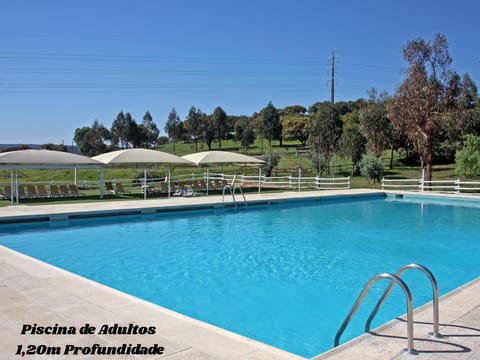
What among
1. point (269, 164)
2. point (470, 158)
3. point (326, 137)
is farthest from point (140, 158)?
point (326, 137)

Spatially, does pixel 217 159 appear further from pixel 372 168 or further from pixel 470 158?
pixel 470 158

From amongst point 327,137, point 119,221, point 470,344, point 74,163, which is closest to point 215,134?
point 327,137

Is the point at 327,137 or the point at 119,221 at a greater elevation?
the point at 327,137

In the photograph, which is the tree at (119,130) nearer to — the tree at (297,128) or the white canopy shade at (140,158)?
the tree at (297,128)

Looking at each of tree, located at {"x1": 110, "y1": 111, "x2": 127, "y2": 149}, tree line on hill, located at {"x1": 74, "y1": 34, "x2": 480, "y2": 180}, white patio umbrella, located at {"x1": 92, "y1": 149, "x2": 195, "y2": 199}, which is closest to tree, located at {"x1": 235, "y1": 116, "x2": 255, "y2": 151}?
tree line on hill, located at {"x1": 74, "y1": 34, "x2": 480, "y2": 180}

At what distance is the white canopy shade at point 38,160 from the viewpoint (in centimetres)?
1623

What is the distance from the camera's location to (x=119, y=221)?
42.5 ft

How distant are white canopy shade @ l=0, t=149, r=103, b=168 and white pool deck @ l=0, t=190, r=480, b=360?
478 inches

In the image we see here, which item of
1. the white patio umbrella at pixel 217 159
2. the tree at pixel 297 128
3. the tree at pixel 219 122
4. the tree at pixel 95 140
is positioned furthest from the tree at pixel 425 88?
the tree at pixel 95 140

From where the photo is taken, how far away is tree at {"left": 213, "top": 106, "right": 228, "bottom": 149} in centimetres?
6706

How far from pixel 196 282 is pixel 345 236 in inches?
210

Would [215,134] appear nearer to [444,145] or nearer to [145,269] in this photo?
[444,145]

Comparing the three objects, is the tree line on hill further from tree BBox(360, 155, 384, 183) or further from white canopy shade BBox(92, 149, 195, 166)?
white canopy shade BBox(92, 149, 195, 166)

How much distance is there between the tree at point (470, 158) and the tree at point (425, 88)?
1704mm
